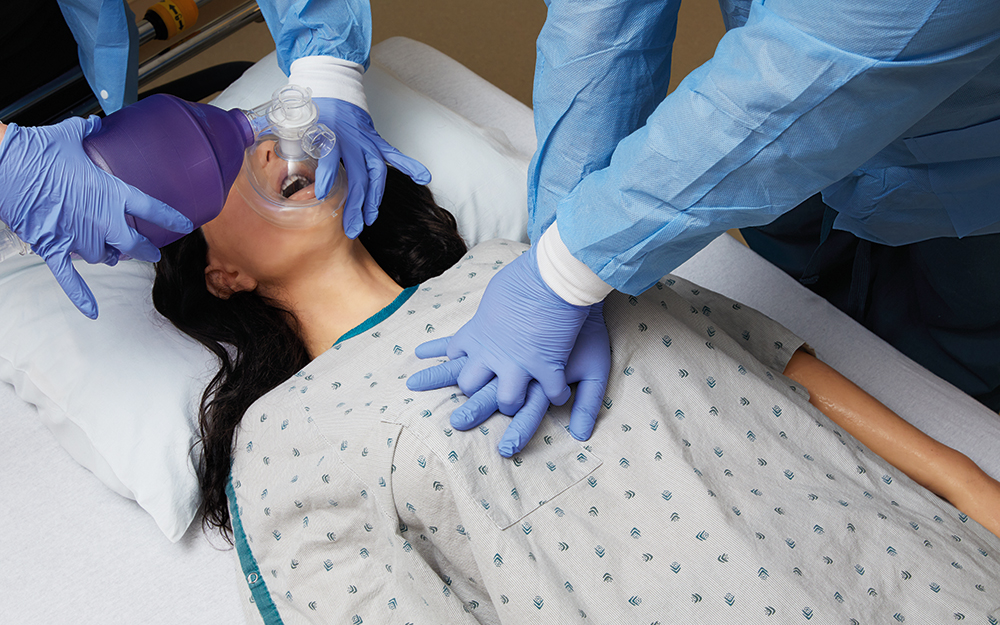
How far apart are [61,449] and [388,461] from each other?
2.62 feet

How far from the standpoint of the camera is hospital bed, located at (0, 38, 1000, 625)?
4.27ft

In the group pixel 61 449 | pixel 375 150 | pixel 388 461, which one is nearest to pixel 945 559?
pixel 388 461

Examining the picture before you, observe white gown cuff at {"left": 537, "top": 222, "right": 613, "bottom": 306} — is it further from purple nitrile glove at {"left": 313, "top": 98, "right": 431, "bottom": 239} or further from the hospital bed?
the hospital bed

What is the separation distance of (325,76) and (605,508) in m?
1.04

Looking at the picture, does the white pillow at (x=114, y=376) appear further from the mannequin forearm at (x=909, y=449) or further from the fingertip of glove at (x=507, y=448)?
the mannequin forearm at (x=909, y=449)

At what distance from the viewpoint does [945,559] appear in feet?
3.65

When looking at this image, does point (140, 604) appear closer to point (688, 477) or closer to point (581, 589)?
point (581, 589)

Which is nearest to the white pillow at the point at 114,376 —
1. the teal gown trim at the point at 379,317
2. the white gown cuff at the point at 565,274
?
the teal gown trim at the point at 379,317

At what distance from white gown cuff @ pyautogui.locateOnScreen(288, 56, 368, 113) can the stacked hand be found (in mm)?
649

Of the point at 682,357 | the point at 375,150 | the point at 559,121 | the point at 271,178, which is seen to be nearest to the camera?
the point at 559,121

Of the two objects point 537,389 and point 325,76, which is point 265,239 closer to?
point 325,76

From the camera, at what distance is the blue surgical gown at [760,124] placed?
68 centimetres

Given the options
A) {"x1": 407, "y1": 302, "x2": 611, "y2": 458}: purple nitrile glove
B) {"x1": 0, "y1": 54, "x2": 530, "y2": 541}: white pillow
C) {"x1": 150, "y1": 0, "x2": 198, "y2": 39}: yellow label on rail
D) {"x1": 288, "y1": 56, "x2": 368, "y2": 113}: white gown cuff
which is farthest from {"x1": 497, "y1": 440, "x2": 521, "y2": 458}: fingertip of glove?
{"x1": 150, "y1": 0, "x2": 198, "y2": 39}: yellow label on rail

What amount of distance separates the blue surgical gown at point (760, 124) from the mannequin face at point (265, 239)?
0.49 meters
